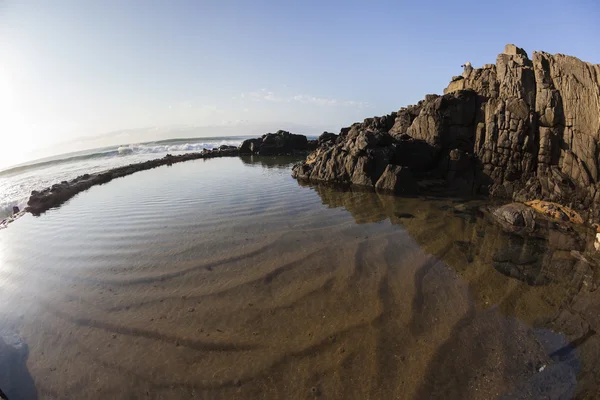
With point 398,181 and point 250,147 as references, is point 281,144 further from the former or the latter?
point 398,181

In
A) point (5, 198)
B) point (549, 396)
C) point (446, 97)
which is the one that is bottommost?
point (549, 396)

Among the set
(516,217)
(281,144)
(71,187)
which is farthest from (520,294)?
(281,144)

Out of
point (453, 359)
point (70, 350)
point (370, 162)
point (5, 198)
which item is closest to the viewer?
point (453, 359)

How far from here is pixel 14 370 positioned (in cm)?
540

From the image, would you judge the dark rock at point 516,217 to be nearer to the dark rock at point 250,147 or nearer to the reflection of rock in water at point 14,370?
→ the reflection of rock in water at point 14,370

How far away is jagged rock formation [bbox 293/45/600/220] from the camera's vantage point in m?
14.1

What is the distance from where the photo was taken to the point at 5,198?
79.3ft

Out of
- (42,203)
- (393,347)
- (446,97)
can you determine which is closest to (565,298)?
(393,347)

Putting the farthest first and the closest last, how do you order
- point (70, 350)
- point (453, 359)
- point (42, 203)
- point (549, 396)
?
point (42, 203) < point (70, 350) < point (453, 359) < point (549, 396)

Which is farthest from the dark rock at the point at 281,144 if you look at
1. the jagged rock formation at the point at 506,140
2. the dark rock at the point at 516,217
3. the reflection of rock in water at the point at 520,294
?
the dark rock at the point at 516,217

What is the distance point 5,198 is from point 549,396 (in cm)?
3551

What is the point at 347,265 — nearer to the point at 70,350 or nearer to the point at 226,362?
the point at 226,362

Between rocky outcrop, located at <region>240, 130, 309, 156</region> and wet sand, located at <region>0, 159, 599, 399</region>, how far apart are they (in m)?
36.6

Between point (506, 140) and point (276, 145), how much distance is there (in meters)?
Result: 36.7
